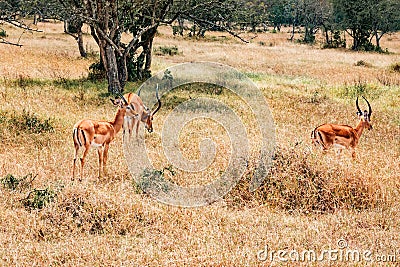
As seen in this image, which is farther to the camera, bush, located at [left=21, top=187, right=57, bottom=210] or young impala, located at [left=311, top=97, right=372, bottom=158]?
young impala, located at [left=311, top=97, right=372, bottom=158]

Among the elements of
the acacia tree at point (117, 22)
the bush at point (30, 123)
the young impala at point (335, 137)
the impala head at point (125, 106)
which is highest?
the acacia tree at point (117, 22)

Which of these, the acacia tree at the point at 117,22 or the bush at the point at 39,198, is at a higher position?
the acacia tree at the point at 117,22

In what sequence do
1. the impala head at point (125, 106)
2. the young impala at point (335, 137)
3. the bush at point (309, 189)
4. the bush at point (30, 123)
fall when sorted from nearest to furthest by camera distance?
the bush at point (309, 189)
the impala head at point (125, 106)
the young impala at point (335, 137)
the bush at point (30, 123)

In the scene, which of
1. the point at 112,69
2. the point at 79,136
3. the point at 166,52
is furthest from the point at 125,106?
the point at 166,52

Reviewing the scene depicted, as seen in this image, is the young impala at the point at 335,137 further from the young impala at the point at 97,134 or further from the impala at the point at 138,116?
the young impala at the point at 97,134

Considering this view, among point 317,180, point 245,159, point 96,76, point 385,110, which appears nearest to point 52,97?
point 96,76

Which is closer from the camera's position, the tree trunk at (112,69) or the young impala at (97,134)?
the young impala at (97,134)

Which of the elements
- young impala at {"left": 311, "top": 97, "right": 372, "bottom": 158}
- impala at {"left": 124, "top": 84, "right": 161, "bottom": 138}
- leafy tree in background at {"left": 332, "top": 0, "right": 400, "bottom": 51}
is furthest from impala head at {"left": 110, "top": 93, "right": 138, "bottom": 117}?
leafy tree in background at {"left": 332, "top": 0, "right": 400, "bottom": 51}

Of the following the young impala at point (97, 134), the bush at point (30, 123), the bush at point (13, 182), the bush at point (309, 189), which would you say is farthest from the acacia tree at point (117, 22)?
the bush at point (309, 189)

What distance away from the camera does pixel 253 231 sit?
5574 mm

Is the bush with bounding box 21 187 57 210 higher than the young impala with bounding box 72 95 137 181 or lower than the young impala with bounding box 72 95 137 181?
lower

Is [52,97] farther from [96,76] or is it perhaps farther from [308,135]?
[308,135]

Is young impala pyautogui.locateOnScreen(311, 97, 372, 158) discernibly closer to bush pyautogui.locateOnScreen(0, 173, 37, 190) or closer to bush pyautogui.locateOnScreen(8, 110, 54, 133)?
bush pyautogui.locateOnScreen(0, 173, 37, 190)

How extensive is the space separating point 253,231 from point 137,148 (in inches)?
140
